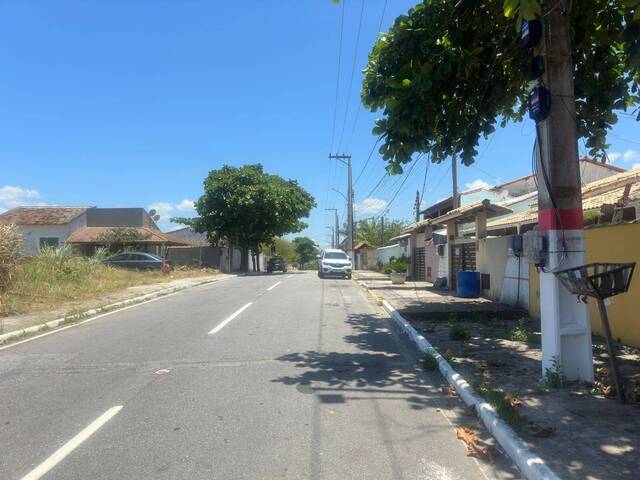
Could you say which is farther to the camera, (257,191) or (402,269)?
(257,191)

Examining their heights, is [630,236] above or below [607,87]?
below

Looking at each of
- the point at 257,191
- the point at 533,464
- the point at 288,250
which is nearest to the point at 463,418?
the point at 533,464

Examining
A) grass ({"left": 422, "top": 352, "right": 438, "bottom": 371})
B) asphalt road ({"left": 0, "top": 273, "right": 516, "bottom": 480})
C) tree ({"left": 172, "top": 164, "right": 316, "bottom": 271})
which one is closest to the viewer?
asphalt road ({"left": 0, "top": 273, "right": 516, "bottom": 480})

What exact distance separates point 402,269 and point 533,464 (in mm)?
28485

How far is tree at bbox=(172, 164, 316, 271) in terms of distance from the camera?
4303cm

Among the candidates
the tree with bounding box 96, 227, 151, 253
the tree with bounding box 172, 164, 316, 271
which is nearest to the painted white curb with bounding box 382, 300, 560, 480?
the tree with bounding box 96, 227, 151, 253

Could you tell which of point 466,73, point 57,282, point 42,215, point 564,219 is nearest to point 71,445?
point 564,219

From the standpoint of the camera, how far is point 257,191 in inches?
1699

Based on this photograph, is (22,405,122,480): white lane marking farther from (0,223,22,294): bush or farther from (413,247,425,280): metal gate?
(413,247,425,280): metal gate

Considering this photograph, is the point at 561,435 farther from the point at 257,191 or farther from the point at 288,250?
the point at 288,250

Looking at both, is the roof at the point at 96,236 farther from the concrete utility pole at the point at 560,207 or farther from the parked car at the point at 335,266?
the concrete utility pole at the point at 560,207

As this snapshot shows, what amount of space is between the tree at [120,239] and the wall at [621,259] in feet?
114

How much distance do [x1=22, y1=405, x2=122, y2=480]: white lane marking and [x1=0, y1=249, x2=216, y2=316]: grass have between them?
32.1ft

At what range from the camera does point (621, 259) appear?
898 cm
